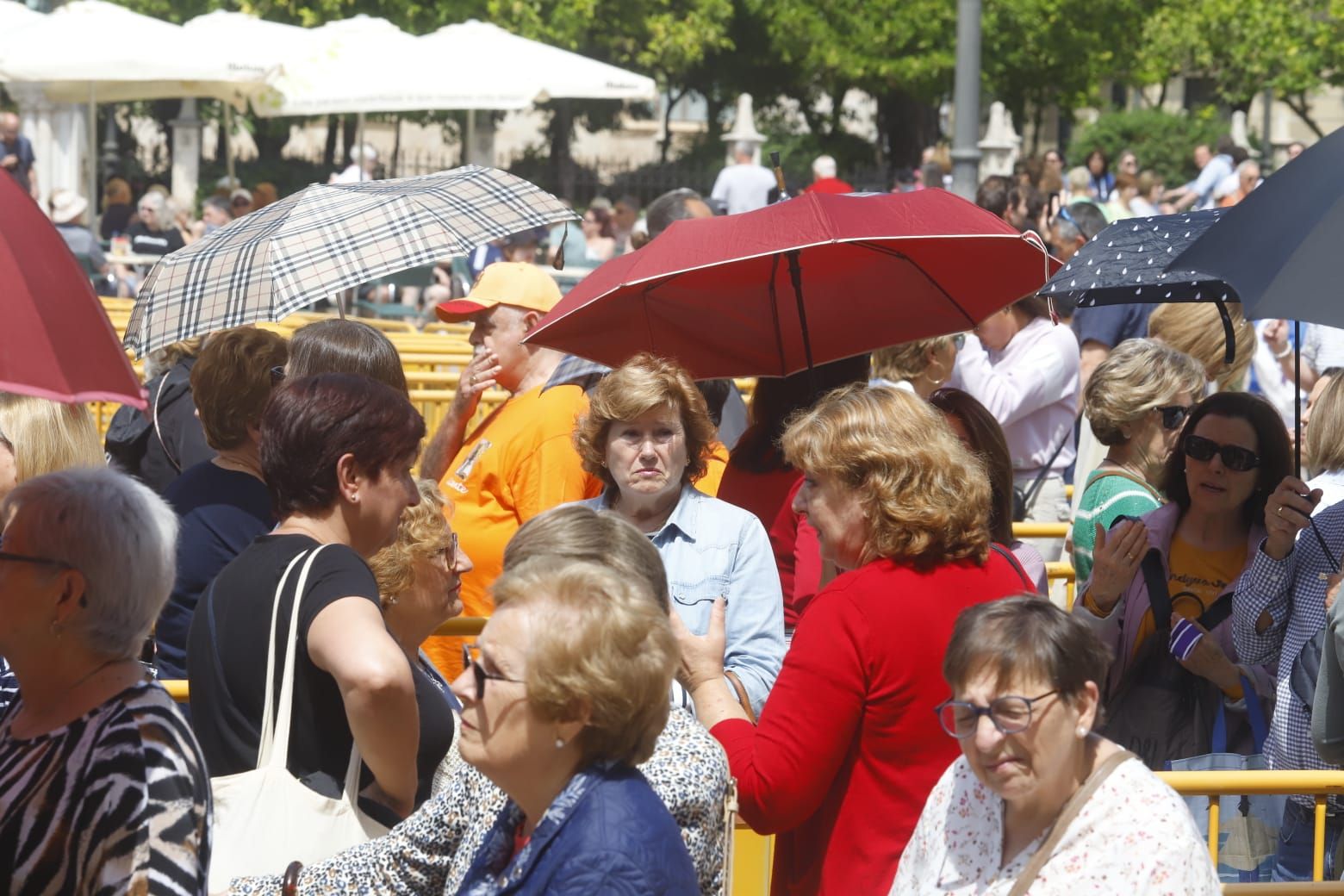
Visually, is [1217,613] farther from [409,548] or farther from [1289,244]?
[409,548]

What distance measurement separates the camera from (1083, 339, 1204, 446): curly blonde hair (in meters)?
5.49

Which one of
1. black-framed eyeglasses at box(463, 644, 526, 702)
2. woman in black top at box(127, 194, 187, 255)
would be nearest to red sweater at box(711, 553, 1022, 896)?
black-framed eyeglasses at box(463, 644, 526, 702)

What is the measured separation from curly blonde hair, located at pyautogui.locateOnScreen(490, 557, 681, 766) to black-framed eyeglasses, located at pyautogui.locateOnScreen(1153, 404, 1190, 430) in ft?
10.5

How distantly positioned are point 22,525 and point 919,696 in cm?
171

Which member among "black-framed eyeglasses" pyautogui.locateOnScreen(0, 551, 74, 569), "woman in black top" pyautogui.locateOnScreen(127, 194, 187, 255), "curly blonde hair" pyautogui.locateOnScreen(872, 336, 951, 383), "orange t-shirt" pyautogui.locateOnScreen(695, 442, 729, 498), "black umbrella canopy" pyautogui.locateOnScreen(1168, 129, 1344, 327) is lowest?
"woman in black top" pyautogui.locateOnScreen(127, 194, 187, 255)

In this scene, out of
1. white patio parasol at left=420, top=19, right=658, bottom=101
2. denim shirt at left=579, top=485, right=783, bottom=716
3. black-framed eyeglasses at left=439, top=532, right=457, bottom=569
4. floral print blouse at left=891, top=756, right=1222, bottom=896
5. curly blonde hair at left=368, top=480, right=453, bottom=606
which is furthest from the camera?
white patio parasol at left=420, top=19, right=658, bottom=101

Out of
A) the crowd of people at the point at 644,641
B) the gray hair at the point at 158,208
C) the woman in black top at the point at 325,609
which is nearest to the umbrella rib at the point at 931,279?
the crowd of people at the point at 644,641

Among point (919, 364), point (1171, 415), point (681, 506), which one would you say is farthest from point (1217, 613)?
point (919, 364)

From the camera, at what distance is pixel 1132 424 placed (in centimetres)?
550

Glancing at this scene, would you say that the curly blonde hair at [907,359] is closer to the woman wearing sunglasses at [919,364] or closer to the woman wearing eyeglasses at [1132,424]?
the woman wearing sunglasses at [919,364]

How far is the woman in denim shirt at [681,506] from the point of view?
4484mm

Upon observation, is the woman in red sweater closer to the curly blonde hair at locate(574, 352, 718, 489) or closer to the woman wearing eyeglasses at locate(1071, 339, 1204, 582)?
the curly blonde hair at locate(574, 352, 718, 489)

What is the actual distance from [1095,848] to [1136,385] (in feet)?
9.39

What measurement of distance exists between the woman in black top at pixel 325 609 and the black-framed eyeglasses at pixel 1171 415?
2665 millimetres
